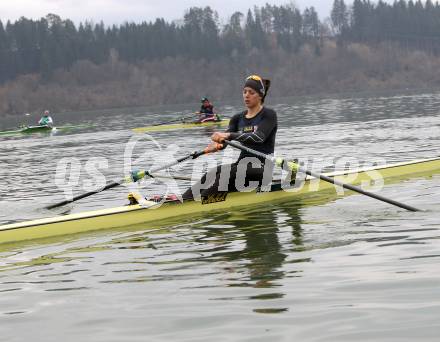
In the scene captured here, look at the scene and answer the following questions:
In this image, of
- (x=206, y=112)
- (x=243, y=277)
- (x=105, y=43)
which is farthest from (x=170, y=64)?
(x=243, y=277)

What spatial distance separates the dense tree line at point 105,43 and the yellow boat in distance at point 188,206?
163 meters

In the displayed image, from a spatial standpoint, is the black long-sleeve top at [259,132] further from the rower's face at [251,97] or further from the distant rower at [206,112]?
the distant rower at [206,112]

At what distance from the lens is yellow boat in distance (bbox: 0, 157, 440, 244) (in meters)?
10.9

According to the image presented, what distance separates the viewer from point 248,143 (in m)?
12.6

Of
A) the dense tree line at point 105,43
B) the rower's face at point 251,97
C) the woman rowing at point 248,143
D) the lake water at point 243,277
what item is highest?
the dense tree line at point 105,43

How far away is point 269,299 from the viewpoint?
23.2ft

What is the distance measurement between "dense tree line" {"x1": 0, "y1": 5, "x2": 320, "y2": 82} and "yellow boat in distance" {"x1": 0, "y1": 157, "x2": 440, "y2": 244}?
162795 mm

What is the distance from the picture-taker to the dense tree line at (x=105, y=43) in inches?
6806

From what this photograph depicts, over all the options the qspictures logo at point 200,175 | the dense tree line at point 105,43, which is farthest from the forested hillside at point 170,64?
the qspictures logo at point 200,175

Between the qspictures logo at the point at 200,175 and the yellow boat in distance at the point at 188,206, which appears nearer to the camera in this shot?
the yellow boat in distance at the point at 188,206

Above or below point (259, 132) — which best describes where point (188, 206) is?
below

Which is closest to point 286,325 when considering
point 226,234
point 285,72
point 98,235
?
point 226,234

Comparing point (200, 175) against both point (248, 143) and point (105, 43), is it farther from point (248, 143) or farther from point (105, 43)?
point (105, 43)

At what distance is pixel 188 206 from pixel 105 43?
178947mm
